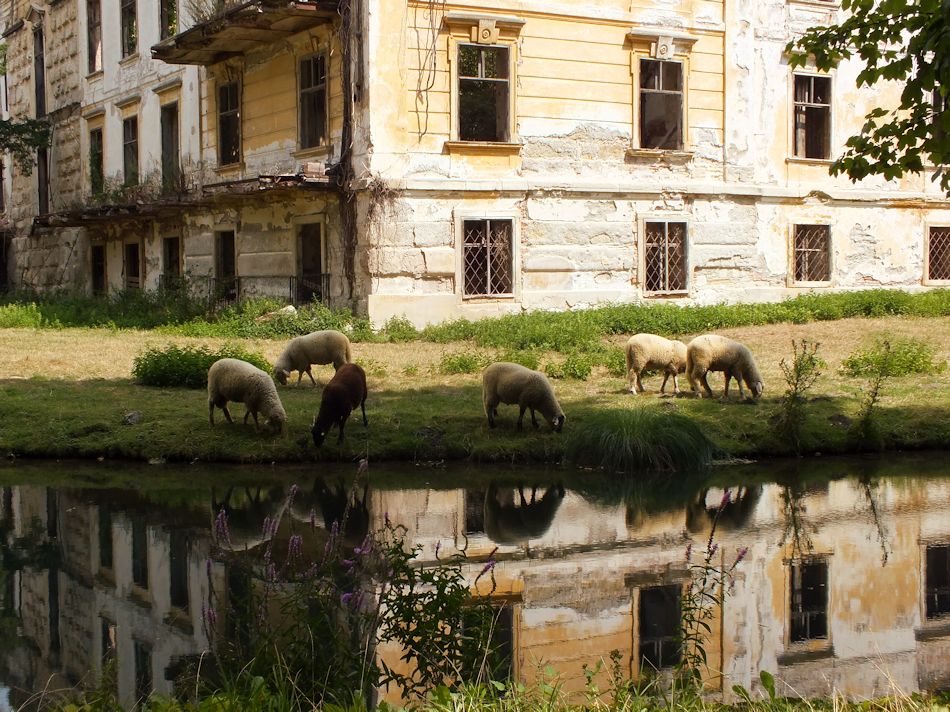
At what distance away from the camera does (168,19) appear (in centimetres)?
2609

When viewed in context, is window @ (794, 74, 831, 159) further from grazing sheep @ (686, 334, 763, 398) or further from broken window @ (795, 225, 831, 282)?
grazing sheep @ (686, 334, 763, 398)

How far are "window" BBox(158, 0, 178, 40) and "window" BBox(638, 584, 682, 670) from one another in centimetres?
2177

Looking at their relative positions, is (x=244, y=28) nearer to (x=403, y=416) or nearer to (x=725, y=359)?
(x=403, y=416)

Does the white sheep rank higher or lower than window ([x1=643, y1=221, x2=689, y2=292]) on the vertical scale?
lower

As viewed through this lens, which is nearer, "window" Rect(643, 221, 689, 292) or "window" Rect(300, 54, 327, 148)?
"window" Rect(300, 54, 327, 148)

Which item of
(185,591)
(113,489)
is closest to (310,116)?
(113,489)

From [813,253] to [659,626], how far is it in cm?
1869

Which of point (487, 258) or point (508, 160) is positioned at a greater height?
point (508, 160)

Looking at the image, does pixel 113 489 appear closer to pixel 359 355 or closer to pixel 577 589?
pixel 577 589

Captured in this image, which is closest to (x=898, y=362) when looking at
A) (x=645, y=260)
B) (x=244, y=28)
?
(x=645, y=260)

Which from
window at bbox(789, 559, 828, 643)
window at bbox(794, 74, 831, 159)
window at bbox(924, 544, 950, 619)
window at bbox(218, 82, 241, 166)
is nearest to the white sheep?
window at bbox(924, 544, 950, 619)

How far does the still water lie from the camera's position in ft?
21.2

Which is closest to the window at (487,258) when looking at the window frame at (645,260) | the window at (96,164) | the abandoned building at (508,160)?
the abandoned building at (508,160)

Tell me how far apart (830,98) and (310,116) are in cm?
Answer: 1108
